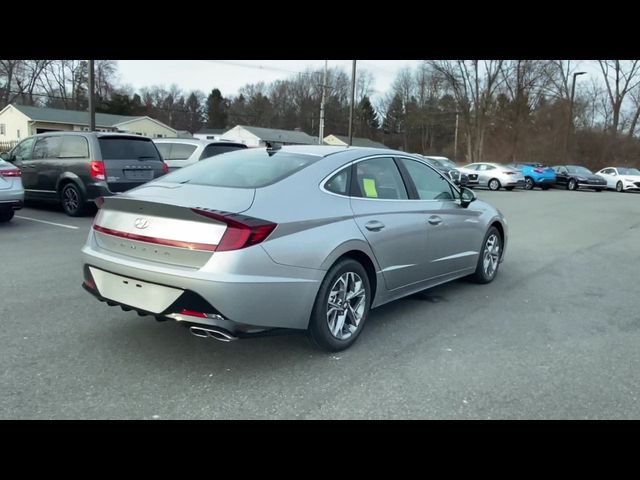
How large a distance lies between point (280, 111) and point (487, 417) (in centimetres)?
8830

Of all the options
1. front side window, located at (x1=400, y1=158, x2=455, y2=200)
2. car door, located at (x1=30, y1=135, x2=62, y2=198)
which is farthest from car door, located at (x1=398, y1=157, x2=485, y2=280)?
car door, located at (x1=30, y1=135, x2=62, y2=198)

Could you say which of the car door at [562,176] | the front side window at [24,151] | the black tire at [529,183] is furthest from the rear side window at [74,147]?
the car door at [562,176]

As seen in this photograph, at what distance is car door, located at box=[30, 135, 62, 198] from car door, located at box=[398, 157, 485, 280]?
8414mm

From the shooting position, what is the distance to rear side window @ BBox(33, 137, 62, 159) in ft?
35.2

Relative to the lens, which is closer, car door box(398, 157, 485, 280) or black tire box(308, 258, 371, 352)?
black tire box(308, 258, 371, 352)

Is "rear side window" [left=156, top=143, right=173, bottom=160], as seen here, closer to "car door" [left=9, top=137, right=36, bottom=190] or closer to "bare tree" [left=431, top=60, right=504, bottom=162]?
"car door" [left=9, top=137, right=36, bottom=190]

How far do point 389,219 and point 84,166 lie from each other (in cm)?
786

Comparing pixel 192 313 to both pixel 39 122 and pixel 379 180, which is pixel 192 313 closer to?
pixel 379 180

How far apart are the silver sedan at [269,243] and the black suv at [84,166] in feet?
20.3

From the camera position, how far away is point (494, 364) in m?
3.80

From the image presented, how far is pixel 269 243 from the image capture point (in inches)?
131

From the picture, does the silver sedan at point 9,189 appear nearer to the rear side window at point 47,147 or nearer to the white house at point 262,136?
the rear side window at point 47,147

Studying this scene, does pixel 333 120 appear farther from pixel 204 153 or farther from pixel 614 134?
pixel 204 153
